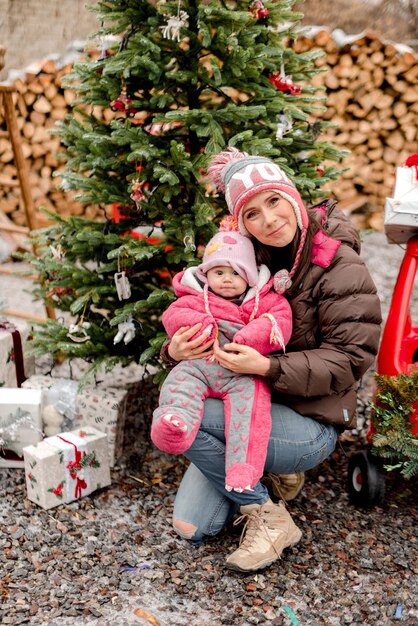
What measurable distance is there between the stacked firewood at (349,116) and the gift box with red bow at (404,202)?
9.15 feet

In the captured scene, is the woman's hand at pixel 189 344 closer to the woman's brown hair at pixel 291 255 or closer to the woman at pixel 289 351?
the woman at pixel 289 351

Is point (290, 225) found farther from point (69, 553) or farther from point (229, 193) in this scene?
point (69, 553)

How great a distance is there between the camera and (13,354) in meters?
3.42

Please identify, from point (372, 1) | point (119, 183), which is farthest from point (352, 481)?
point (372, 1)

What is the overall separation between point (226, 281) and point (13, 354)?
1.51 meters

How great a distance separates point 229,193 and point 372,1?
4929 mm

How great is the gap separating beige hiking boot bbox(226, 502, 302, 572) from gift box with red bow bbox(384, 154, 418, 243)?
4.05 ft

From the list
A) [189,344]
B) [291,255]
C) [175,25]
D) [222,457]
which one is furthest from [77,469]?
[175,25]

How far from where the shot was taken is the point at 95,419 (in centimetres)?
311

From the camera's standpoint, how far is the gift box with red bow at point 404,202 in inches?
104

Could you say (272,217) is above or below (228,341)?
above

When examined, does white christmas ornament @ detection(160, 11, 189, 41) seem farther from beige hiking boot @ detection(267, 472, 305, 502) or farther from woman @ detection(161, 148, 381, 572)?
beige hiking boot @ detection(267, 472, 305, 502)

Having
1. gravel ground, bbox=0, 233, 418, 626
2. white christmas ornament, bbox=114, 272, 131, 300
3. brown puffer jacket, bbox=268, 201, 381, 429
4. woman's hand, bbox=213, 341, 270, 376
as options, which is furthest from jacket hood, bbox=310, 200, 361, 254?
gravel ground, bbox=0, 233, 418, 626

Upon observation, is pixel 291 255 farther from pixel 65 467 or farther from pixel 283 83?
pixel 65 467
